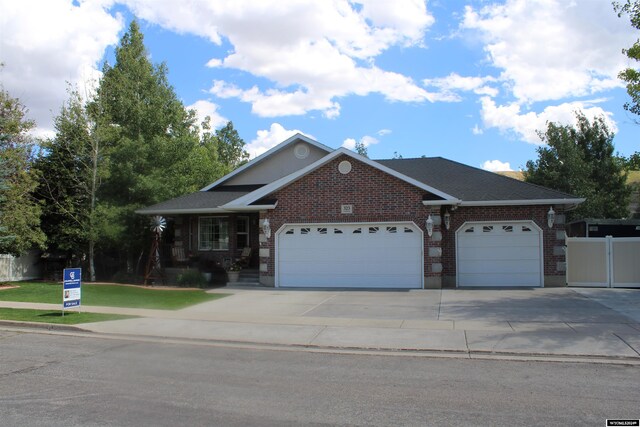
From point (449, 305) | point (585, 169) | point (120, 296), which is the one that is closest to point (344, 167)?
point (449, 305)

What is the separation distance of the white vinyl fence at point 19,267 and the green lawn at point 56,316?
31.6 ft

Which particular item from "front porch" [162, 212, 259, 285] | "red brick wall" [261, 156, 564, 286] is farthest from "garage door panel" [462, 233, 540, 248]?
"front porch" [162, 212, 259, 285]

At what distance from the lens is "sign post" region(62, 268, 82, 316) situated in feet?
41.3

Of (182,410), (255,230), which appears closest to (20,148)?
(255,230)

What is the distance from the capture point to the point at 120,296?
1658 centimetres

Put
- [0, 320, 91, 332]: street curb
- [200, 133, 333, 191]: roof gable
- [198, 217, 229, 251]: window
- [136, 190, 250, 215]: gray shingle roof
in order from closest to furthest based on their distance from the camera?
[0, 320, 91, 332]: street curb < [136, 190, 250, 215]: gray shingle roof < [198, 217, 229, 251]: window < [200, 133, 333, 191]: roof gable

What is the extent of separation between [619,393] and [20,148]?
22785 mm

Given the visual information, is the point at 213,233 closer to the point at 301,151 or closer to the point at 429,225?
the point at 301,151

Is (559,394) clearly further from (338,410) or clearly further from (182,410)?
(182,410)

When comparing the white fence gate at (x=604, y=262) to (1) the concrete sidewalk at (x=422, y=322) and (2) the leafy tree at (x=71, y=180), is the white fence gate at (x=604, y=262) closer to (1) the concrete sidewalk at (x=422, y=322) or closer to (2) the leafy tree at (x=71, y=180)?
(1) the concrete sidewalk at (x=422, y=322)

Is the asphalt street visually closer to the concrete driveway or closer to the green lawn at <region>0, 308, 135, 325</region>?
the green lawn at <region>0, 308, 135, 325</region>

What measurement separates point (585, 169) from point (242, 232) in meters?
24.8

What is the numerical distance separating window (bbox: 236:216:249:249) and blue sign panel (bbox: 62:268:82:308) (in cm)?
894

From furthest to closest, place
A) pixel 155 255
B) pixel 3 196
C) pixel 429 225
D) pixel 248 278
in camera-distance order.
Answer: pixel 155 255 < pixel 248 278 < pixel 3 196 < pixel 429 225
